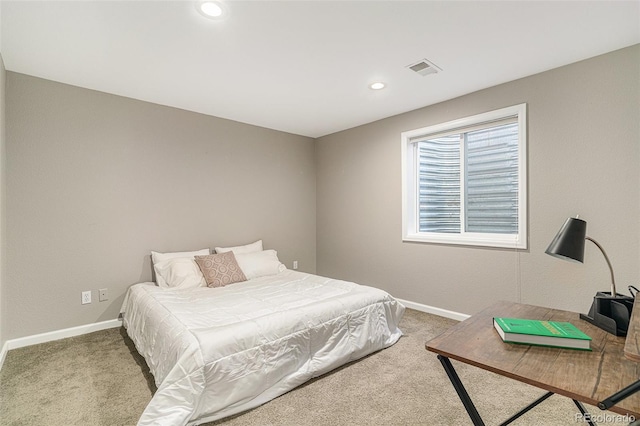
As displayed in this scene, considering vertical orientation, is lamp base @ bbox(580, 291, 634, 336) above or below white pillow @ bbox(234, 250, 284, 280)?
above

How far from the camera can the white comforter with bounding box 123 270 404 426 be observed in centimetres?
165

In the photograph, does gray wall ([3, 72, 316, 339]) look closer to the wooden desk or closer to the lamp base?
the wooden desk

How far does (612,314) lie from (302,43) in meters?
2.29

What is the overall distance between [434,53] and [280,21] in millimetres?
1192

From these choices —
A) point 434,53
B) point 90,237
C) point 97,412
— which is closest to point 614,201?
point 434,53

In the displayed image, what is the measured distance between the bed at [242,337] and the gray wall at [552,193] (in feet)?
3.12

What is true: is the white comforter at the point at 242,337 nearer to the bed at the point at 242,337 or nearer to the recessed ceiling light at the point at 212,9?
the bed at the point at 242,337

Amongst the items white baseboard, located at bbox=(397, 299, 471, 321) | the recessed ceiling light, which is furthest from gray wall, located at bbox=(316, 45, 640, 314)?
the recessed ceiling light

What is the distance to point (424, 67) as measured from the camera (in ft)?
8.35

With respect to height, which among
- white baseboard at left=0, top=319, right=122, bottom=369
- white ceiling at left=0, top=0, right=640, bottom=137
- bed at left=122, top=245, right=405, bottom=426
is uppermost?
white ceiling at left=0, top=0, right=640, bottom=137

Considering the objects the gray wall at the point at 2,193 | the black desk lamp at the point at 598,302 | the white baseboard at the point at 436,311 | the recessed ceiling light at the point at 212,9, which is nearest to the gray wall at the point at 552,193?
the white baseboard at the point at 436,311

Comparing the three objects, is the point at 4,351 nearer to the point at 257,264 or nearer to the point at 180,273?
the point at 180,273

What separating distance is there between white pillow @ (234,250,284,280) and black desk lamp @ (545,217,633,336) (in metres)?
2.75

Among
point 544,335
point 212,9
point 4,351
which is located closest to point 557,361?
point 544,335
